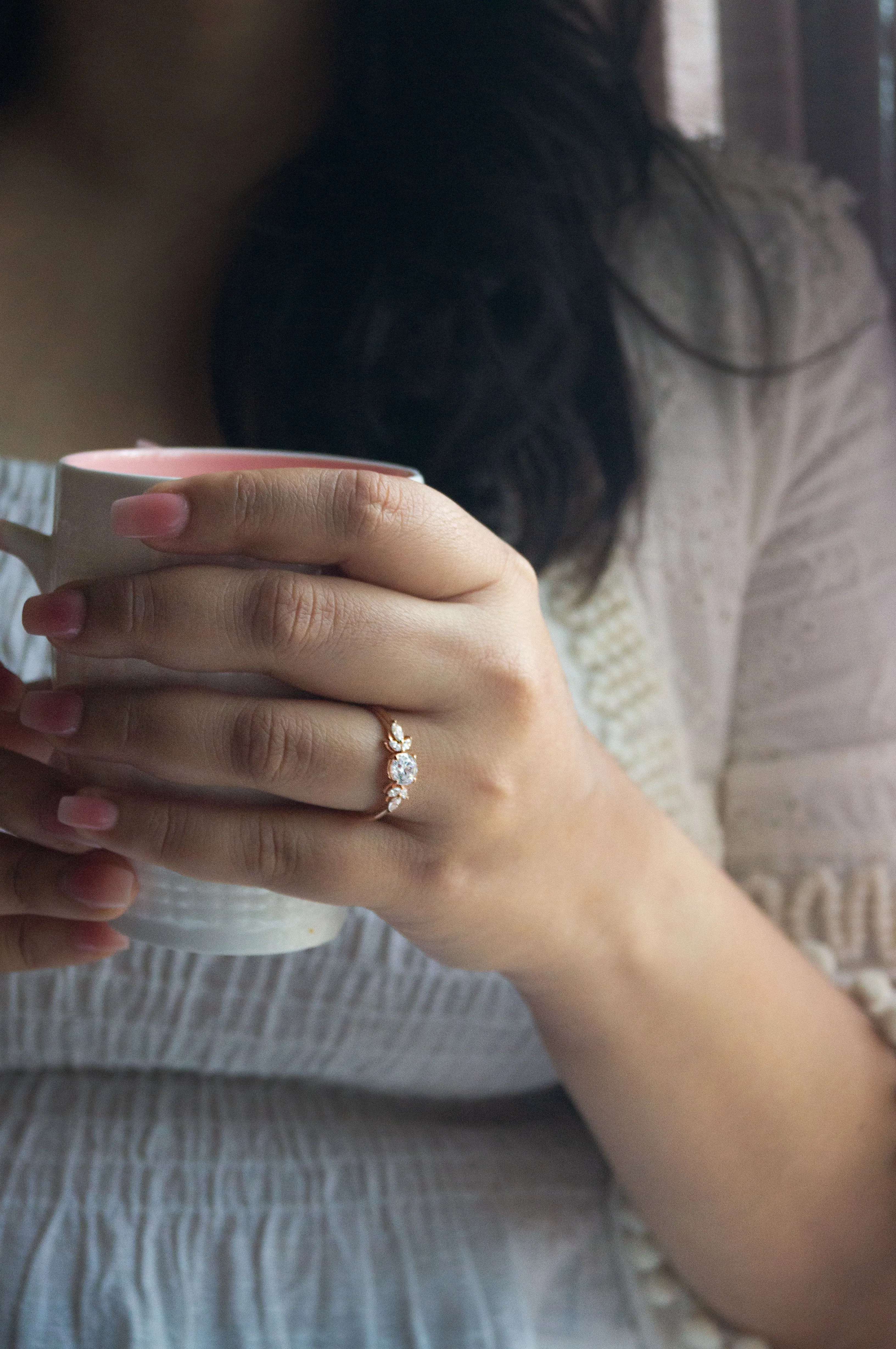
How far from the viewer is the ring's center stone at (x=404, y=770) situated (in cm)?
33

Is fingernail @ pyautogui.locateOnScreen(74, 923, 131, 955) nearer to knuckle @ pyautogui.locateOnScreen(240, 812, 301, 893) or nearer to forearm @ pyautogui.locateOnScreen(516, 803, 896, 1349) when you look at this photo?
knuckle @ pyautogui.locateOnScreen(240, 812, 301, 893)

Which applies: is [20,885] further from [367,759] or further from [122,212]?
[122,212]

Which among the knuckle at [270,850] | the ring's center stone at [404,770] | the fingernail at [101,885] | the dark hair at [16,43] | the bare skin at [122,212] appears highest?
the dark hair at [16,43]

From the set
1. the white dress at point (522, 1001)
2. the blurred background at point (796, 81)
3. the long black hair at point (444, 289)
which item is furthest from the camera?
the blurred background at point (796, 81)

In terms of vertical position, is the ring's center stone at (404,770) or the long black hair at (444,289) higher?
the long black hair at (444,289)

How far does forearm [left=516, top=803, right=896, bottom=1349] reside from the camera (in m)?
0.53

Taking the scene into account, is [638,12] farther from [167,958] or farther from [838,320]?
[167,958]

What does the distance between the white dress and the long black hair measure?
0.21 feet

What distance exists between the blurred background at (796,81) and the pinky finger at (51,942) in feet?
2.63

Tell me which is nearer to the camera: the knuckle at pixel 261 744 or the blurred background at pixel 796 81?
the knuckle at pixel 261 744

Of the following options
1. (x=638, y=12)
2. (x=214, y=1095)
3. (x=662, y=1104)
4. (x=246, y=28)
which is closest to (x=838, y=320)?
(x=638, y=12)

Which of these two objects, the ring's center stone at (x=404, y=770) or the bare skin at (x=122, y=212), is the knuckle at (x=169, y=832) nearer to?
the ring's center stone at (x=404, y=770)

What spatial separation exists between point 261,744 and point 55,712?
7cm

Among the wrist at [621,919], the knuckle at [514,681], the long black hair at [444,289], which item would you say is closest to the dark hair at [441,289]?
the long black hair at [444,289]
